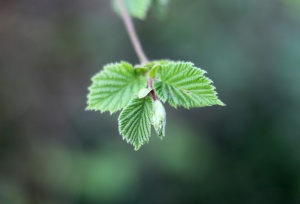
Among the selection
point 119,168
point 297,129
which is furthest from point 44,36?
point 297,129

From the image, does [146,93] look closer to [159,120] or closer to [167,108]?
[159,120]

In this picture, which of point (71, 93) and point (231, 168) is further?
point (71, 93)

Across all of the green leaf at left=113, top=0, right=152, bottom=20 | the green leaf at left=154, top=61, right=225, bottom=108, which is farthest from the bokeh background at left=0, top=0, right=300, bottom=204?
the green leaf at left=154, top=61, right=225, bottom=108

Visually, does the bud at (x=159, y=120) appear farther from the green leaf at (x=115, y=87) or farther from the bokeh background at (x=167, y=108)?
the bokeh background at (x=167, y=108)

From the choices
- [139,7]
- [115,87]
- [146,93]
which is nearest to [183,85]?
[146,93]

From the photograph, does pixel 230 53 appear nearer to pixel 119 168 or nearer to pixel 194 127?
pixel 194 127
